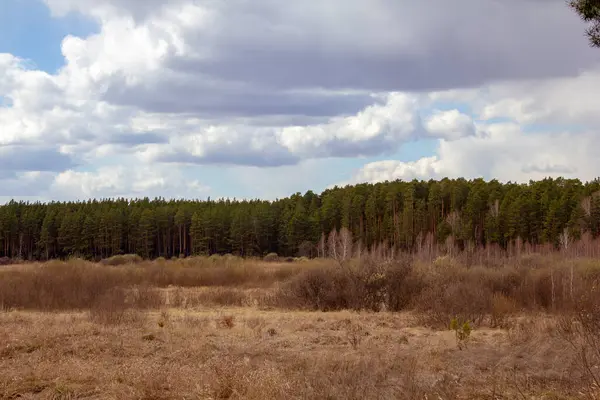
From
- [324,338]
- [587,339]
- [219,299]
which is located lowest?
[219,299]

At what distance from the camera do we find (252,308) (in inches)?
994

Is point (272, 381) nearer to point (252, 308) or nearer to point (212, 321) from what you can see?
point (212, 321)

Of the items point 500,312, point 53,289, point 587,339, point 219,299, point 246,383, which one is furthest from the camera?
point 219,299

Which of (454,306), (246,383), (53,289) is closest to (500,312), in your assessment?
(454,306)

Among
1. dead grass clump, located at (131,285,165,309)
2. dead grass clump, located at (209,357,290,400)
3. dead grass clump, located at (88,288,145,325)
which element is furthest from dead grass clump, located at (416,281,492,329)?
dead grass clump, located at (131,285,165,309)

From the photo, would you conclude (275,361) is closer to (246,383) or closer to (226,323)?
(246,383)

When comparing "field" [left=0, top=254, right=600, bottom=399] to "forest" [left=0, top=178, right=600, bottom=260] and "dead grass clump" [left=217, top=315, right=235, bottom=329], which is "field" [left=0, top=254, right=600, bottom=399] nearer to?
"dead grass clump" [left=217, top=315, right=235, bottom=329]

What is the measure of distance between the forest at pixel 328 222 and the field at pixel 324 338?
43.1m

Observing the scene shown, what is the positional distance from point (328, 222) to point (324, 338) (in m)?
73.5

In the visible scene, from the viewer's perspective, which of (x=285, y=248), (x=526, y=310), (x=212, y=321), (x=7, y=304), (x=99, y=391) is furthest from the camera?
(x=285, y=248)

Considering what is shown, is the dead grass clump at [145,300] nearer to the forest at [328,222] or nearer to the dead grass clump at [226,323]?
the dead grass clump at [226,323]

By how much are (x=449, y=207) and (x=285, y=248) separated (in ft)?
78.3

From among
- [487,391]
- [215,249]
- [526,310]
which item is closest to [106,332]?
[487,391]

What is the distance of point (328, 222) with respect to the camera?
89438mm
